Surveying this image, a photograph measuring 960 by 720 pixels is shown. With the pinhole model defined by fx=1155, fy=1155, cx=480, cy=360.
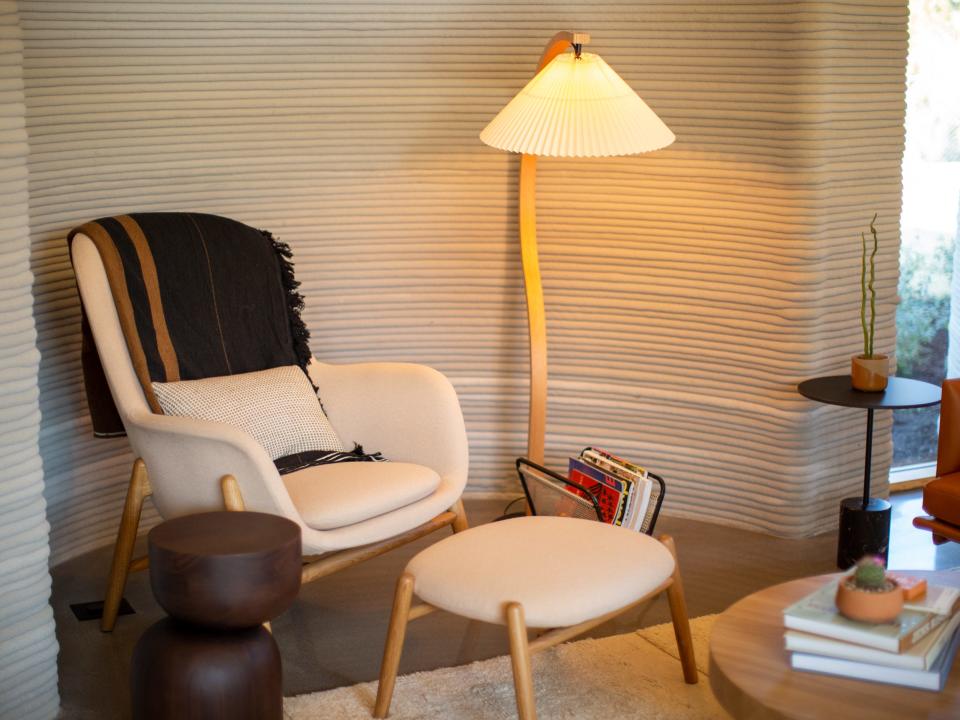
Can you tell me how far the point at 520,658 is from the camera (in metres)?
2.13

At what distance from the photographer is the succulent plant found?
189 centimetres

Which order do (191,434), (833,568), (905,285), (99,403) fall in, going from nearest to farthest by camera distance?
(191,434)
(99,403)
(833,568)
(905,285)

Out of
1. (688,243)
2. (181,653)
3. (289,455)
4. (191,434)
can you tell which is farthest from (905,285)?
(181,653)

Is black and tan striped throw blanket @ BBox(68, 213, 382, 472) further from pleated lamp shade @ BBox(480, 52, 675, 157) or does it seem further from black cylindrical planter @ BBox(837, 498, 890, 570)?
black cylindrical planter @ BBox(837, 498, 890, 570)

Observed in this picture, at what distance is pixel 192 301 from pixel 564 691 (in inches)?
53.7

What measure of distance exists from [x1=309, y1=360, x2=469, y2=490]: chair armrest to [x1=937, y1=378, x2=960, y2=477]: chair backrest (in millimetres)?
1284

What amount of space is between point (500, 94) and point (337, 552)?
5.25ft

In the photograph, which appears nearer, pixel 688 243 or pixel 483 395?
pixel 688 243

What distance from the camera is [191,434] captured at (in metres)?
2.53

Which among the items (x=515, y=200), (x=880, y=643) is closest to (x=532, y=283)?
(x=515, y=200)

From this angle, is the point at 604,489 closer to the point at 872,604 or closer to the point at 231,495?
the point at 231,495

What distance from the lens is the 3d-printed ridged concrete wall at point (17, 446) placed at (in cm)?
233

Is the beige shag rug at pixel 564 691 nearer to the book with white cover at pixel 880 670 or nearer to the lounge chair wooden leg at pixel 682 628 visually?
the lounge chair wooden leg at pixel 682 628

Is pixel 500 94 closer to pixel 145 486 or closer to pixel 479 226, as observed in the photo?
pixel 479 226
